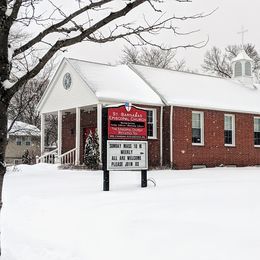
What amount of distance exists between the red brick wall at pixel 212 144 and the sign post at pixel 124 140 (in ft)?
31.8

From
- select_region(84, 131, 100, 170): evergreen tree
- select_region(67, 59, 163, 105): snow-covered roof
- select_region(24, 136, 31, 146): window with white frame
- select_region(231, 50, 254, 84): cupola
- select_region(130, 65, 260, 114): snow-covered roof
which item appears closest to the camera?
select_region(84, 131, 100, 170): evergreen tree

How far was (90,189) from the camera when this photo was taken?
1362 centimetres

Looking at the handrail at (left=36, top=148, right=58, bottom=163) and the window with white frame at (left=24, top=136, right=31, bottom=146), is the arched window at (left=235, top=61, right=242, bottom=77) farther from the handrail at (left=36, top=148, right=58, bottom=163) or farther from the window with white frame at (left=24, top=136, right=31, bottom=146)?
the window with white frame at (left=24, top=136, right=31, bottom=146)

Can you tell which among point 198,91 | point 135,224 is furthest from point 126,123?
point 198,91

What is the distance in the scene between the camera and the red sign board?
44.4ft

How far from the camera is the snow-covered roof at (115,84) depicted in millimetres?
22156

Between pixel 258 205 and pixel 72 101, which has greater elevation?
pixel 72 101

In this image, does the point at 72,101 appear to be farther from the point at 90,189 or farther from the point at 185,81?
the point at 90,189

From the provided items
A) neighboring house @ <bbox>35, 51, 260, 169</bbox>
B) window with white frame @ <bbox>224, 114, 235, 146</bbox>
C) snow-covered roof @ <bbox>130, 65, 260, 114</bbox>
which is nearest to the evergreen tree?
neighboring house @ <bbox>35, 51, 260, 169</bbox>

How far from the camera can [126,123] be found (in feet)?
45.3

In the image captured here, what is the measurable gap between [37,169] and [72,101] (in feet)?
13.4

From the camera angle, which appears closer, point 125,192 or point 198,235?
point 198,235

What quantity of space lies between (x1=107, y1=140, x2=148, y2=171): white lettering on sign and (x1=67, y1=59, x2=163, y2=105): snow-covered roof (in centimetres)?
788

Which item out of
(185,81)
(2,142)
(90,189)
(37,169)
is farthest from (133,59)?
(2,142)
